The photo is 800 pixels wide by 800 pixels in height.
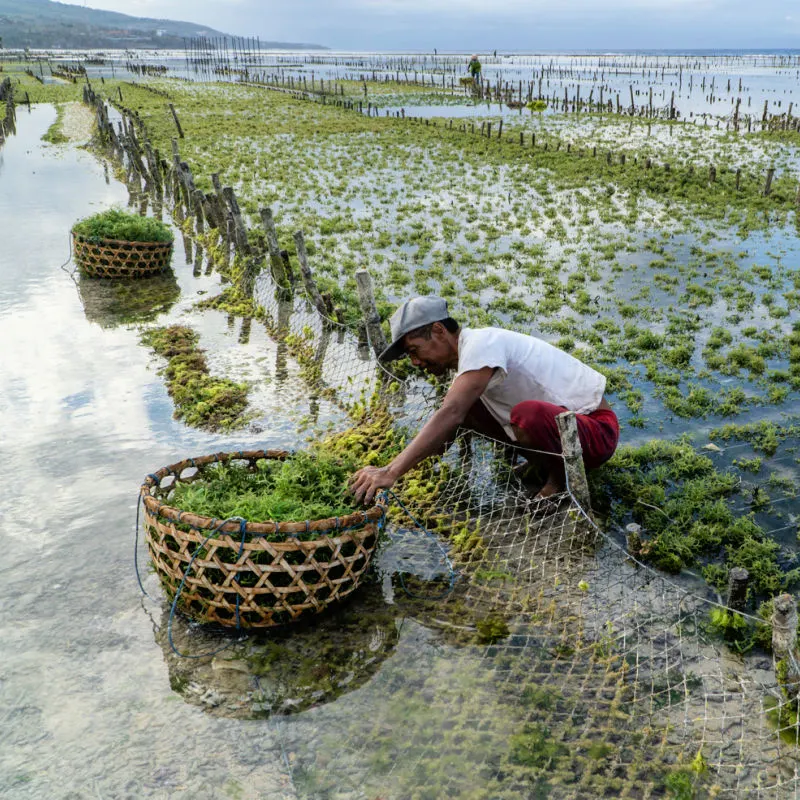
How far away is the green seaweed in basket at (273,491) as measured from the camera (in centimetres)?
402

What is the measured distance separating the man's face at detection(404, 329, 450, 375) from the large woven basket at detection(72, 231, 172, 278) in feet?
25.1

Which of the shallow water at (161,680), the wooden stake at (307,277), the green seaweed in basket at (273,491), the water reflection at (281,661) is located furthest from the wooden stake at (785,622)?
the wooden stake at (307,277)

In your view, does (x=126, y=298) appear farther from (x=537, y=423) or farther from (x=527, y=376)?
(x=537, y=423)

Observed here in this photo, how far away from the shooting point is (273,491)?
14.5 feet

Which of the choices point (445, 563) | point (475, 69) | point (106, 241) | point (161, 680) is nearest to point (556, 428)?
point (445, 563)

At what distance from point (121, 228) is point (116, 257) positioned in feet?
1.45

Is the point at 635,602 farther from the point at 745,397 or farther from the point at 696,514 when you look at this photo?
the point at 745,397

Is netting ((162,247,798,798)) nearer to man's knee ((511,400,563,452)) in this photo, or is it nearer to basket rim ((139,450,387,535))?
man's knee ((511,400,563,452))

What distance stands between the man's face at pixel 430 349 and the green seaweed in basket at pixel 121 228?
305 inches

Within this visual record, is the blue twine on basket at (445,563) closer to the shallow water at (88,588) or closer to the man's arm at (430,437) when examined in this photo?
the man's arm at (430,437)

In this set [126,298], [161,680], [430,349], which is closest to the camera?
[161,680]

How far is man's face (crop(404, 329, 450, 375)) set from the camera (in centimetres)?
461

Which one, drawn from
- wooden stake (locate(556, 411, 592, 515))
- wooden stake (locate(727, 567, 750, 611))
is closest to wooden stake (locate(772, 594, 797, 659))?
wooden stake (locate(727, 567, 750, 611))

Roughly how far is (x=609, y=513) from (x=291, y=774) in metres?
3.06
